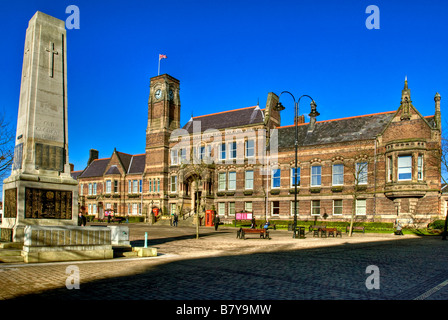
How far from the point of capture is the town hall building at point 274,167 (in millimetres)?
35812

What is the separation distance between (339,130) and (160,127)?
24.9 m

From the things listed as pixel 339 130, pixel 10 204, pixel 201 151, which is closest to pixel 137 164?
pixel 201 151

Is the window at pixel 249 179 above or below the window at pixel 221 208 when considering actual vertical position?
above

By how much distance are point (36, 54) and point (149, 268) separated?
8.87 m

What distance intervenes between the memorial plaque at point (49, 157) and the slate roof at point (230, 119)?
3486 cm

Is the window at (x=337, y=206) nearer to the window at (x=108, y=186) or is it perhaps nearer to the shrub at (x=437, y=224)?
the shrub at (x=437, y=224)

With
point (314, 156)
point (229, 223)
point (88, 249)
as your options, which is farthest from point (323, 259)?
point (229, 223)

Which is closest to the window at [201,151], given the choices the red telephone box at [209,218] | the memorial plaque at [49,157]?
the red telephone box at [209,218]

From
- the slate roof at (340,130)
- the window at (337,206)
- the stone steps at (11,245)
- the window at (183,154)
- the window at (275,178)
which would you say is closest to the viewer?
the stone steps at (11,245)

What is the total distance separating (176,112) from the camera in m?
55.6

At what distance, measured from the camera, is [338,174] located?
41.1 meters

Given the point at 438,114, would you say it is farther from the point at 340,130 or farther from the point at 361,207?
the point at 361,207

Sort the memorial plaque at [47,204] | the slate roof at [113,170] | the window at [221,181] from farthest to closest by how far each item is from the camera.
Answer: the slate roof at [113,170] → the window at [221,181] → the memorial plaque at [47,204]

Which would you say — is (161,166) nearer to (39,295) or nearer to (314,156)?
(314,156)
